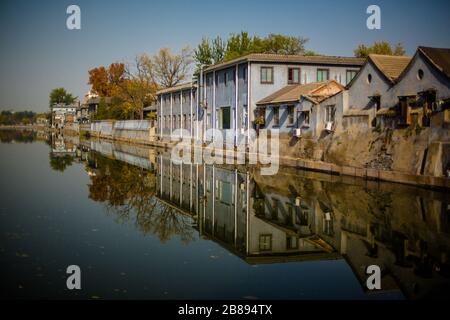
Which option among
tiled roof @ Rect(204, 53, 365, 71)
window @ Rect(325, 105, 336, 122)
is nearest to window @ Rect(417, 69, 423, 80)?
window @ Rect(325, 105, 336, 122)

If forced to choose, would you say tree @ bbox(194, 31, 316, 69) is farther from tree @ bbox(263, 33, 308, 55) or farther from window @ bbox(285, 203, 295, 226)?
window @ bbox(285, 203, 295, 226)

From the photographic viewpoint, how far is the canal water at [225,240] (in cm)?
779

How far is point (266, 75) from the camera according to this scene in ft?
118

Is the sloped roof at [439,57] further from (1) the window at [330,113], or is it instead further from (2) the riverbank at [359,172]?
(1) the window at [330,113]

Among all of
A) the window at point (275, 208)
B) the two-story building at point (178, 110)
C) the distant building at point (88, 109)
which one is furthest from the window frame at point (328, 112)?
the distant building at point (88, 109)

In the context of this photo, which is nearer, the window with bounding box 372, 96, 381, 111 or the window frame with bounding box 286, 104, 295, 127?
the window with bounding box 372, 96, 381, 111

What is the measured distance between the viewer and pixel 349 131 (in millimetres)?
23688

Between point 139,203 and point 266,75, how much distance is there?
21.9 m

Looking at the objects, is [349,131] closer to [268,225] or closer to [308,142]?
[308,142]

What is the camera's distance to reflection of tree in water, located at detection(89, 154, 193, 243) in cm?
1242

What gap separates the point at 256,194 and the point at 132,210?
190 inches

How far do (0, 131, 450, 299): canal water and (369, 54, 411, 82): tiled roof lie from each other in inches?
214

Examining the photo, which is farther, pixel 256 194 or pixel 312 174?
pixel 312 174
